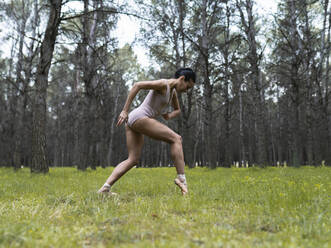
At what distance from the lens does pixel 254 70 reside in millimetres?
13508

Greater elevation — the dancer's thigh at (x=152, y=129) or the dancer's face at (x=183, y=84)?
the dancer's face at (x=183, y=84)

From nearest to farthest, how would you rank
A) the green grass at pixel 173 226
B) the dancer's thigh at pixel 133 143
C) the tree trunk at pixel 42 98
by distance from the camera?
1. the green grass at pixel 173 226
2. the dancer's thigh at pixel 133 143
3. the tree trunk at pixel 42 98

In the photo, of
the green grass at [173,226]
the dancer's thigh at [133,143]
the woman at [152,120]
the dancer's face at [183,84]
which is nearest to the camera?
the green grass at [173,226]

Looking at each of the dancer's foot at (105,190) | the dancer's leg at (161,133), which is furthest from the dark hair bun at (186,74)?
the dancer's foot at (105,190)

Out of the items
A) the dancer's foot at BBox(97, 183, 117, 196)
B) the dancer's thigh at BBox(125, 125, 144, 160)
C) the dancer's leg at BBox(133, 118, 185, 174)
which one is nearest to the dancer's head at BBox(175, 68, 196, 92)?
the dancer's leg at BBox(133, 118, 185, 174)

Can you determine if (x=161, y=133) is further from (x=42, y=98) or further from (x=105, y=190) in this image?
(x=42, y=98)

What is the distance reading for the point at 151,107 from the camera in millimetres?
4141

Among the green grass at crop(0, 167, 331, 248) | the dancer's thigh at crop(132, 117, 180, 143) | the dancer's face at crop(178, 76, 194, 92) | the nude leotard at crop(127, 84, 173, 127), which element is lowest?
the green grass at crop(0, 167, 331, 248)

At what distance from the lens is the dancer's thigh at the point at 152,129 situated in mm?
3992

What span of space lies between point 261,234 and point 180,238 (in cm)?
66

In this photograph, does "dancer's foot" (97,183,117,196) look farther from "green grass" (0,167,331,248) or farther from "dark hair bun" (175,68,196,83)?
"dark hair bun" (175,68,196,83)

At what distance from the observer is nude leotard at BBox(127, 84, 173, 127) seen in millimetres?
4020

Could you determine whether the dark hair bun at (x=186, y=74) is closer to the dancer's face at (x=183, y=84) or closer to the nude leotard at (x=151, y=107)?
the dancer's face at (x=183, y=84)

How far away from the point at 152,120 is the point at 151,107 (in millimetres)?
240
